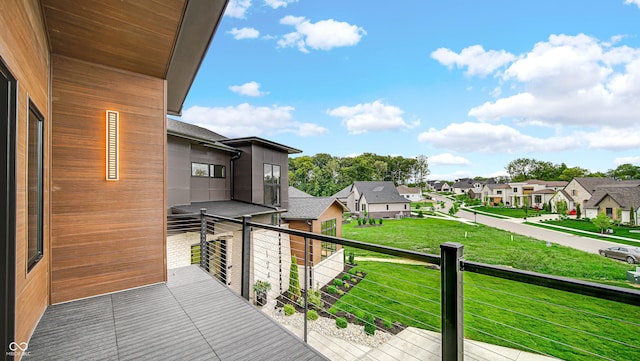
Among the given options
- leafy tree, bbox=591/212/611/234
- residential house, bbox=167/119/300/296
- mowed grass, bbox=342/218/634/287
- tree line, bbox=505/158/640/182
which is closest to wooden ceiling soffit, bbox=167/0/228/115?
residential house, bbox=167/119/300/296

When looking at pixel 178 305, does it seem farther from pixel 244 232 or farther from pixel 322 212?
A: pixel 322 212

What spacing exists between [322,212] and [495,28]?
31.7 meters

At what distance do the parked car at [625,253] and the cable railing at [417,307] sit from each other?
23.2ft

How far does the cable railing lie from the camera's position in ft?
4.70

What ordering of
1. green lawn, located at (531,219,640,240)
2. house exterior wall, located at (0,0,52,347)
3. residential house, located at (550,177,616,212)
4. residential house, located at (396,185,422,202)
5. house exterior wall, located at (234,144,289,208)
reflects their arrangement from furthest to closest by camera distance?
residential house, located at (396,185,422,202) → residential house, located at (550,177,616,212) → green lawn, located at (531,219,640,240) → house exterior wall, located at (234,144,289,208) → house exterior wall, located at (0,0,52,347)

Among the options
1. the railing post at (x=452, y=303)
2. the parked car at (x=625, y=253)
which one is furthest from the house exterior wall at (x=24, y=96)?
the parked car at (x=625, y=253)

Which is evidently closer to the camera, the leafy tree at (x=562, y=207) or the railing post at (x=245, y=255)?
the railing post at (x=245, y=255)

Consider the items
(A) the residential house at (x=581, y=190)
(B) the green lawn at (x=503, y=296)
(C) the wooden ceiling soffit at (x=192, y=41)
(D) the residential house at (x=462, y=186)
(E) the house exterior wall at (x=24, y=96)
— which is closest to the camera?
(E) the house exterior wall at (x=24, y=96)

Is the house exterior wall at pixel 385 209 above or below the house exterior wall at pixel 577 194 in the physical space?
below

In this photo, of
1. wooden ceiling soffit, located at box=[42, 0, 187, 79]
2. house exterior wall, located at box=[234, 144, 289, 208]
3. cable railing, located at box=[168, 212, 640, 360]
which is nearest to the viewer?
cable railing, located at box=[168, 212, 640, 360]

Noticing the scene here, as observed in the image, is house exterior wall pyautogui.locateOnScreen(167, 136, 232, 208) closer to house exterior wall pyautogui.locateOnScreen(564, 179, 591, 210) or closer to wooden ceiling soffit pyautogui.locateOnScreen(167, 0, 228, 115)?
wooden ceiling soffit pyautogui.locateOnScreen(167, 0, 228, 115)

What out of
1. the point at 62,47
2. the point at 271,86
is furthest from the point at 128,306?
the point at 271,86

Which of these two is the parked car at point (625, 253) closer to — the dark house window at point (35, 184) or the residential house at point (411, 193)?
the dark house window at point (35, 184)
